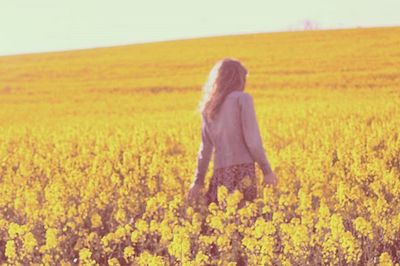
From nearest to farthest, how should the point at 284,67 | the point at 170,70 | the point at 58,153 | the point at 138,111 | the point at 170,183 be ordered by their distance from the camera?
1. the point at 170,183
2. the point at 58,153
3. the point at 138,111
4. the point at 284,67
5. the point at 170,70

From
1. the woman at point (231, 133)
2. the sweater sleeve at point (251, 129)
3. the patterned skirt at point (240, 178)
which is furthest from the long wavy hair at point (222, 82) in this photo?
the patterned skirt at point (240, 178)

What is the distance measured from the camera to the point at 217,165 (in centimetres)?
634

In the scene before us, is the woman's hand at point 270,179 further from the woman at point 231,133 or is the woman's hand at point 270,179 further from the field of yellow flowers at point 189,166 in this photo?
the field of yellow flowers at point 189,166

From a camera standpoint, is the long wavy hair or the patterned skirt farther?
the patterned skirt

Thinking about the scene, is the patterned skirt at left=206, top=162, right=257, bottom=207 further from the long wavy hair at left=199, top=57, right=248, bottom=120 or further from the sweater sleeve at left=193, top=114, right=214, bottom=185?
the long wavy hair at left=199, top=57, right=248, bottom=120

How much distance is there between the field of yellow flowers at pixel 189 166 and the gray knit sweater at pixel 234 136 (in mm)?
289

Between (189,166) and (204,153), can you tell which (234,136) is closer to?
(204,153)

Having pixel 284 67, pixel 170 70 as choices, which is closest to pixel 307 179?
pixel 284 67

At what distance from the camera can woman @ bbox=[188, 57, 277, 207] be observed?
6.03m

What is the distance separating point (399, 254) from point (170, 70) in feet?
76.3

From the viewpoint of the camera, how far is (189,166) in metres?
8.70

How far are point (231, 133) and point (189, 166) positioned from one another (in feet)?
8.43

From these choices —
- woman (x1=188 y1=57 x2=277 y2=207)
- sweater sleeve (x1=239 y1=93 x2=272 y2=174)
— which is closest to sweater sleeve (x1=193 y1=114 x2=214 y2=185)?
woman (x1=188 y1=57 x2=277 y2=207)

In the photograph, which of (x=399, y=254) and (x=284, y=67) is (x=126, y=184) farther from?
(x=284, y=67)
